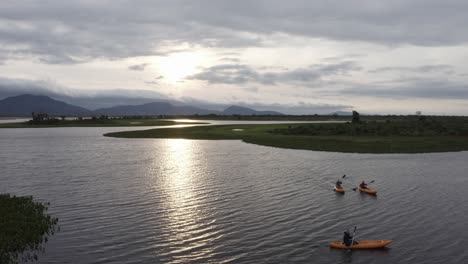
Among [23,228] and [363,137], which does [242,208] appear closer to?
[23,228]

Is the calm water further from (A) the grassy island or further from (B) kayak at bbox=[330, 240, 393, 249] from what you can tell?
(A) the grassy island

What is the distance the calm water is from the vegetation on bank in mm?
968

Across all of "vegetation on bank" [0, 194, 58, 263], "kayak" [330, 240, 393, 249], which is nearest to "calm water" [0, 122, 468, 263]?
"kayak" [330, 240, 393, 249]

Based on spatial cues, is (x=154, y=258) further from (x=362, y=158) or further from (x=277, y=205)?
(x=362, y=158)

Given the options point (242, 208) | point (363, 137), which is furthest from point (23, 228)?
point (363, 137)

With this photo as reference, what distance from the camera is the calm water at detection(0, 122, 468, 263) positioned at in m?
28.0

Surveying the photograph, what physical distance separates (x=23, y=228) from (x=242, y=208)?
18.5 meters

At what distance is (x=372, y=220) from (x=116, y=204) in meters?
23.9

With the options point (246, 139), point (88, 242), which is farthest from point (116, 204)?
point (246, 139)

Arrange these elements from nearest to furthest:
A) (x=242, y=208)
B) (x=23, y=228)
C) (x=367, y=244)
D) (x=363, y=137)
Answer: (x=367, y=244) → (x=23, y=228) → (x=242, y=208) → (x=363, y=137)

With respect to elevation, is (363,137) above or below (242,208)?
above

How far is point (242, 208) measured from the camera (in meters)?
39.3

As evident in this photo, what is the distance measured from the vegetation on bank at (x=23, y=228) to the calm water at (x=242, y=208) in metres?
0.97

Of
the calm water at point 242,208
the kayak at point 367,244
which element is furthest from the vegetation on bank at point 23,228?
the kayak at point 367,244
